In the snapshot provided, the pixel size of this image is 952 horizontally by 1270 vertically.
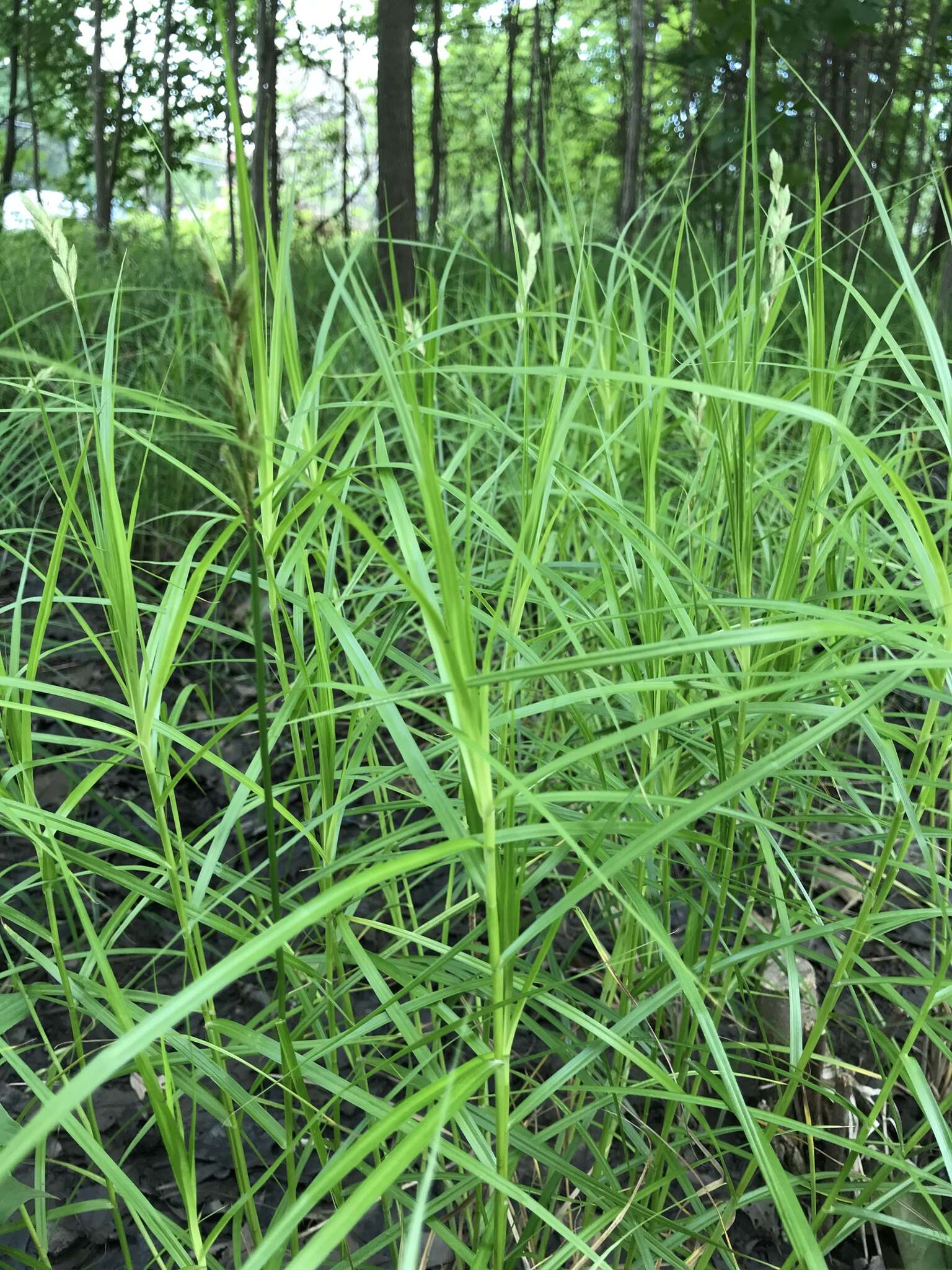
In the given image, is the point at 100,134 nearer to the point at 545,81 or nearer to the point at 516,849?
the point at 545,81

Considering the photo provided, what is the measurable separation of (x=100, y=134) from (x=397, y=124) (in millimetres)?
4023

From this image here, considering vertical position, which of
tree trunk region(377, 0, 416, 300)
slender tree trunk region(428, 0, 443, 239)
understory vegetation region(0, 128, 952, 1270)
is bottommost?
understory vegetation region(0, 128, 952, 1270)

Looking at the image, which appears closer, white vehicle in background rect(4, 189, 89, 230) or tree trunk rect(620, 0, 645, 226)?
tree trunk rect(620, 0, 645, 226)

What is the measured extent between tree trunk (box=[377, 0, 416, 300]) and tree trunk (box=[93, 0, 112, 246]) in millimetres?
3431

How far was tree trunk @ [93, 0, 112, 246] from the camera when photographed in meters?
6.24

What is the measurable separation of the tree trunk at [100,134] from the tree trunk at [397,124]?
3431 millimetres

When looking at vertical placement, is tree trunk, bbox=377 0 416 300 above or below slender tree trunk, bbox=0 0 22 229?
below

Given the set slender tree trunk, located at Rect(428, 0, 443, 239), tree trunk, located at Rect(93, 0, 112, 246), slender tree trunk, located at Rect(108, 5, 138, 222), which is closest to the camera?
slender tree trunk, located at Rect(428, 0, 443, 239)

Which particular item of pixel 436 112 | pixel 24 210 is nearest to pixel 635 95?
pixel 436 112

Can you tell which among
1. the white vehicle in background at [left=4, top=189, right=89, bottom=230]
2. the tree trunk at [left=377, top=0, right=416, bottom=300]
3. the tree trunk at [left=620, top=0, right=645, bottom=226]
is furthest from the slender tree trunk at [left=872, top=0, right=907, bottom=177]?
the white vehicle in background at [left=4, top=189, right=89, bottom=230]

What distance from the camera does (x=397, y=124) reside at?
3.33 m

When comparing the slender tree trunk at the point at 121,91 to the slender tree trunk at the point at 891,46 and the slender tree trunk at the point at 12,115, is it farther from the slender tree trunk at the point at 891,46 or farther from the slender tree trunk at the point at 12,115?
the slender tree trunk at the point at 891,46

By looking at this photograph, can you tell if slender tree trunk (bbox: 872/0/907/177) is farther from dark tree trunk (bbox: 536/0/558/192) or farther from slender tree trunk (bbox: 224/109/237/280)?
slender tree trunk (bbox: 224/109/237/280)

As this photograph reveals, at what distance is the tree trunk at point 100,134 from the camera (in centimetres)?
624
